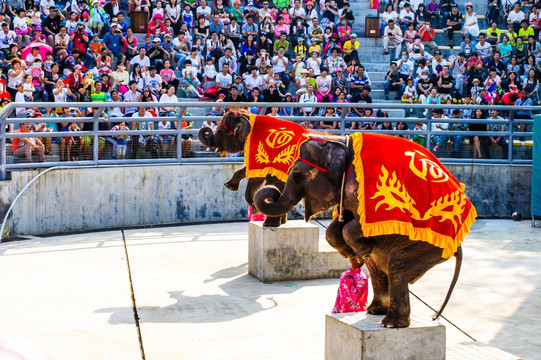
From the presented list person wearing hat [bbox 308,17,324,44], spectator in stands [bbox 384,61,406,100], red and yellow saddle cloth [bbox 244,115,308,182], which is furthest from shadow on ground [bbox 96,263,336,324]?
person wearing hat [bbox 308,17,324,44]

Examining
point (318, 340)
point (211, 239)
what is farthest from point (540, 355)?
point (211, 239)

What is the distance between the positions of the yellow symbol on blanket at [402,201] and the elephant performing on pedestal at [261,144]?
4.03m

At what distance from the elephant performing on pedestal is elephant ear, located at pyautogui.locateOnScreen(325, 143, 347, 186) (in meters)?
3.81

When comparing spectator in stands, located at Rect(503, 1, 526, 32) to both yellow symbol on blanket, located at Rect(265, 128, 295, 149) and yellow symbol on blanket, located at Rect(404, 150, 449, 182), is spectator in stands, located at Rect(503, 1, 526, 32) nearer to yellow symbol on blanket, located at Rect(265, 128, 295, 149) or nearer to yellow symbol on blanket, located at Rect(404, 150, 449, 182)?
yellow symbol on blanket, located at Rect(265, 128, 295, 149)

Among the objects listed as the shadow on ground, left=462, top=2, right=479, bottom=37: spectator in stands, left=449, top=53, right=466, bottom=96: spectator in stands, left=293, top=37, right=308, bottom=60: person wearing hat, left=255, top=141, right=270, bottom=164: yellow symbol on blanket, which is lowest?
the shadow on ground

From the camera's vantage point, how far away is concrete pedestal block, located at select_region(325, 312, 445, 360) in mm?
5688

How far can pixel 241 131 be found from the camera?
10117 mm

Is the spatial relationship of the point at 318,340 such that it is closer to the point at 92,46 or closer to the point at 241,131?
the point at 241,131

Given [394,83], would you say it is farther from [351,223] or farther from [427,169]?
[351,223]

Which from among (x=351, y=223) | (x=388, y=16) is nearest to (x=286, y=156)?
(x=351, y=223)

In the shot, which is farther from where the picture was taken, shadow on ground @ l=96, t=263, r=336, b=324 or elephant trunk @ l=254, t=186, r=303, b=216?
shadow on ground @ l=96, t=263, r=336, b=324

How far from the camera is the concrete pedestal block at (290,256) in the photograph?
32.1 ft

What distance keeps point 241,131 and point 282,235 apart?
1.33 meters

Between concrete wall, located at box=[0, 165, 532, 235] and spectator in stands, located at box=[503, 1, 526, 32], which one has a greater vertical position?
spectator in stands, located at box=[503, 1, 526, 32]
